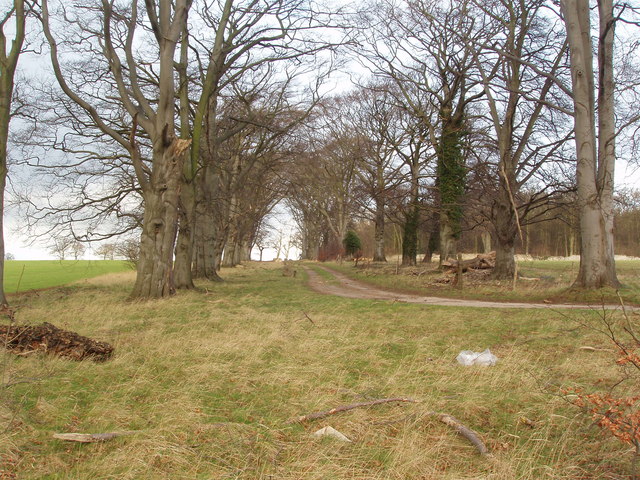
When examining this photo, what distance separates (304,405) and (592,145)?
12.6m

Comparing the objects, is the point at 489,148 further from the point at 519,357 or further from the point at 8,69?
the point at 8,69

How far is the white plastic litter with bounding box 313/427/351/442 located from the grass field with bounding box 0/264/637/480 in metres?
0.08

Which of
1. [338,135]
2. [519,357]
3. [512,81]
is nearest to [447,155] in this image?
[512,81]

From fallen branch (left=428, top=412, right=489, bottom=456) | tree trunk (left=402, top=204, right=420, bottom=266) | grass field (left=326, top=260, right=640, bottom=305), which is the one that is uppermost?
tree trunk (left=402, top=204, right=420, bottom=266)

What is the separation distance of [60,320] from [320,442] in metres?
7.54

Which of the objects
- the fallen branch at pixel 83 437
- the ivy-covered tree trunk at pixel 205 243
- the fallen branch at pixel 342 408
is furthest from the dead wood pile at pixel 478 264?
the fallen branch at pixel 83 437

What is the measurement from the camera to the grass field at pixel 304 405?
3.04 m

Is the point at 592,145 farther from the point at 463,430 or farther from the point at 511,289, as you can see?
the point at 463,430

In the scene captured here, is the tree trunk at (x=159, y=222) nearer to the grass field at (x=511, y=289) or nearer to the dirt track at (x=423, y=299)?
the dirt track at (x=423, y=299)

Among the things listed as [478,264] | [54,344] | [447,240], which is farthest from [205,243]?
[54,344]

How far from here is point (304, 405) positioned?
4160mm

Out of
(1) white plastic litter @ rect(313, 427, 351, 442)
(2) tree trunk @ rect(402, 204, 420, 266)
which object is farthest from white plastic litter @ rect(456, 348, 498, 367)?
(2) tree trunk @ rect(402, 204, 420, 266)

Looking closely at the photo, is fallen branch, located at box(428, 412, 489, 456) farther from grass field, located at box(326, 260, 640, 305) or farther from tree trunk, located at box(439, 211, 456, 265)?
tree trunk, located at box(439, 211, 456, 265)

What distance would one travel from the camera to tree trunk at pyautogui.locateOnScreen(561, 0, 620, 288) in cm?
1277
